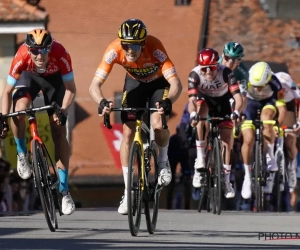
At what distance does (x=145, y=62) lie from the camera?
39.8 ft

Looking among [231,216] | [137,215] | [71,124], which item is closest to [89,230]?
[137,215]

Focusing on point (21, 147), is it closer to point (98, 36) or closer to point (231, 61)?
point (231, 61)

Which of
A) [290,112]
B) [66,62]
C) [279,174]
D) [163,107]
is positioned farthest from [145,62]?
[290,112]

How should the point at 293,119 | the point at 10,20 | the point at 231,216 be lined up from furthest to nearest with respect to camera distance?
1. the point at 10,20
2. the point at 293,119
3. the point at 231,216

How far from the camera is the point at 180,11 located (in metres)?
25.8

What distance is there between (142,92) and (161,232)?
1377mm

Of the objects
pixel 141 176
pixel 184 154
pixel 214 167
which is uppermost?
pixel 141 176

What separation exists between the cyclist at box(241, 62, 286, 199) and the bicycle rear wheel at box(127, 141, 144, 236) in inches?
238

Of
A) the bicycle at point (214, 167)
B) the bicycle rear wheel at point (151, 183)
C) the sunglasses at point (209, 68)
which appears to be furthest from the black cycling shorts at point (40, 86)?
the sunglasses at point (209, 68)

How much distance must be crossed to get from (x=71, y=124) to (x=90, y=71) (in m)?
1.19

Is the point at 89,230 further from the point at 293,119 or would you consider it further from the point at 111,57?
the point at 293,119

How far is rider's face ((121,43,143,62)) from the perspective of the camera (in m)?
11.7

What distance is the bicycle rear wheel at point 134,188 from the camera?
36.4 ft

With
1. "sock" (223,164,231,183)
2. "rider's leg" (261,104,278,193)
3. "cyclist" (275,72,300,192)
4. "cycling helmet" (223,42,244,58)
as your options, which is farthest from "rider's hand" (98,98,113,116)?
"cyclist" (275,72,300,192)
